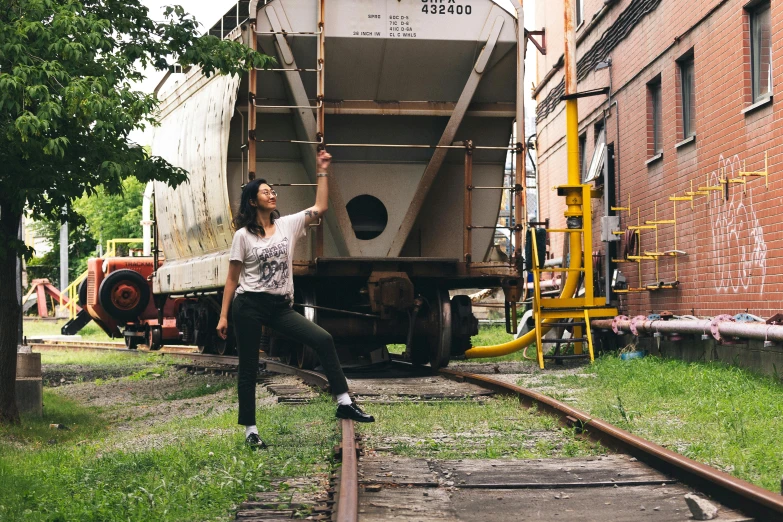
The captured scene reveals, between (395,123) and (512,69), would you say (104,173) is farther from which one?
(512,69)

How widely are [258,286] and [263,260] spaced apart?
168mm

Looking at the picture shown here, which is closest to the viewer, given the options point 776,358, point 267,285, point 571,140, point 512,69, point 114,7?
Result: point 267,285

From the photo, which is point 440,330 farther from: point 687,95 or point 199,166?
point 687,95

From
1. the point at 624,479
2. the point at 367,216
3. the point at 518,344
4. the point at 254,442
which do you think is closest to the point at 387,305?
the point at 367,216

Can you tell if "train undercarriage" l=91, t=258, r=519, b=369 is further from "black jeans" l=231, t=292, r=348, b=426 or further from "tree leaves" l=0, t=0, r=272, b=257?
"black jeans" l=231, t=292, r=348, b=426

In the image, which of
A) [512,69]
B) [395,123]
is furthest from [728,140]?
[395,123]

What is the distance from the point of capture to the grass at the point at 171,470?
4.97 meters

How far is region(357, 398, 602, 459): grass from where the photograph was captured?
6305mm

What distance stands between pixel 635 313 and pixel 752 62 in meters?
5.54

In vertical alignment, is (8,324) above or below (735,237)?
below

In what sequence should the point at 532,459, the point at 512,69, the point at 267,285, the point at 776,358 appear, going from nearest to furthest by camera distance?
1. the point at 532,459
2. the point at 267,285
3. the point at 776,358
4. the point at 512,69

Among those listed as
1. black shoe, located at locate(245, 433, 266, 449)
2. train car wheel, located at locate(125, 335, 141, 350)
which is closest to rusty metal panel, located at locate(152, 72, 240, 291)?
black shoe, located at locate(245, 433, 266, 449)

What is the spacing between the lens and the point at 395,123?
1212 centimetres

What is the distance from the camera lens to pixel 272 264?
6.71 m
